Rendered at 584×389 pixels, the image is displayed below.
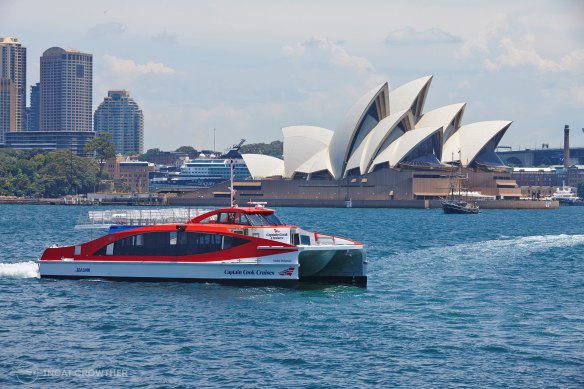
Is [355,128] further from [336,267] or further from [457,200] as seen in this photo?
[336,267]

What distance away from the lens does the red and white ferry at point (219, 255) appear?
3400 cm

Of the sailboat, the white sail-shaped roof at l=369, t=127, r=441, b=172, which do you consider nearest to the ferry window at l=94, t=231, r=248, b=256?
the sailboat

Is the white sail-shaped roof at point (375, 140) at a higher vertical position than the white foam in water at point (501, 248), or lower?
higher

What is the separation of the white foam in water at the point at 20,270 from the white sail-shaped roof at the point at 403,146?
348ft

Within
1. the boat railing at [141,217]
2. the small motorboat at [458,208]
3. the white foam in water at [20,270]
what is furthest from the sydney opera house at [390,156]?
the white foam in water at [20,270]

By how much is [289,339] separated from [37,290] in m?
11.9

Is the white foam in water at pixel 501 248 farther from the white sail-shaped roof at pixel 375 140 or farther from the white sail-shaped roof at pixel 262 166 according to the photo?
the white sail-shaped roof at pixel 262 166

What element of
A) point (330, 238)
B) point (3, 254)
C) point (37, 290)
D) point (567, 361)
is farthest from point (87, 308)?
point (3, 254)

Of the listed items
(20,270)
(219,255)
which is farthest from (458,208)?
(219,255)

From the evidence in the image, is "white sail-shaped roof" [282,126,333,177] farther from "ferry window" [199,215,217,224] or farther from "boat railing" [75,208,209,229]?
"ferry window" [199,215,217,224]

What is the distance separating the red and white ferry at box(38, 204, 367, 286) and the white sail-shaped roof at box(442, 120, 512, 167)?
11834 centimetres

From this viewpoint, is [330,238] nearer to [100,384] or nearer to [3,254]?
[100,384]

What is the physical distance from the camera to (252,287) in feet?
112

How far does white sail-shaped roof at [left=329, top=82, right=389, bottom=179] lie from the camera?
135875 millimetres
